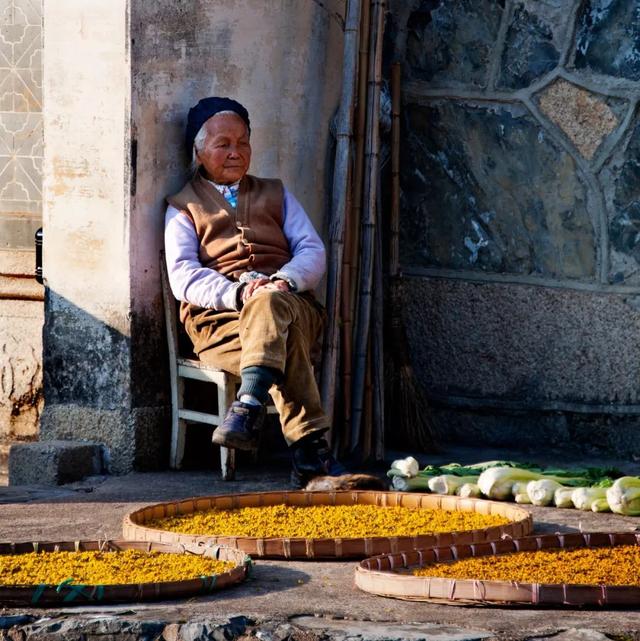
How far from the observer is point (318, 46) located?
6.80m

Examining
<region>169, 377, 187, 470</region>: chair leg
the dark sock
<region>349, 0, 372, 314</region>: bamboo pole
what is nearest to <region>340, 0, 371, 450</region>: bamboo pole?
<region>349, 0, 372, 314</region>: bamboo pole

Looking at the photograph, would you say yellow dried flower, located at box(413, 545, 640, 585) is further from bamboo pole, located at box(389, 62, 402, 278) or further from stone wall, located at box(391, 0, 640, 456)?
bamboo pole, located at box(389, 62, 402, 278)

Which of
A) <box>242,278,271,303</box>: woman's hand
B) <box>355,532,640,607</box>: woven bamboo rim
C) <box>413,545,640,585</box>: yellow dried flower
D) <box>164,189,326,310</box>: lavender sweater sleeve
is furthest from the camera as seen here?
<box>164,189,326,310</box>: lavender sweater sleeve

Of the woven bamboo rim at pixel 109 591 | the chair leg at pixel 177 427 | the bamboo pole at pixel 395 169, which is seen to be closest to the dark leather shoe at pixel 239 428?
the chair leg at pixel 177 427

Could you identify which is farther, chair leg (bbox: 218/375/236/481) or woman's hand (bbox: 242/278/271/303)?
chair leg (bbox: 218/375/236/481)

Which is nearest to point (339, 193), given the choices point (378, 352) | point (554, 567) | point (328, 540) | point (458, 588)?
point (378, 352)

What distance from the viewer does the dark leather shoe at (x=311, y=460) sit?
580 centimetres

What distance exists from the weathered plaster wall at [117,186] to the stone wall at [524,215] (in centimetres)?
100

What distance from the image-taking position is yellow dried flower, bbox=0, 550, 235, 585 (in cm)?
402

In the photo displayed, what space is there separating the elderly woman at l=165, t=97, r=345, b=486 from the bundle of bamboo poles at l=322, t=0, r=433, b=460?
0.34 m

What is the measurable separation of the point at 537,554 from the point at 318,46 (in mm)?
3153

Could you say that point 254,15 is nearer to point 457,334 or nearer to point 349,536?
point 457,334

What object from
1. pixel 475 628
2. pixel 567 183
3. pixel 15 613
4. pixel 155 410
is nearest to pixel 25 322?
pixel 155 410

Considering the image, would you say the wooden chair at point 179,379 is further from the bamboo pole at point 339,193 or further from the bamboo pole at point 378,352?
the bamboo pole at point 378,352
